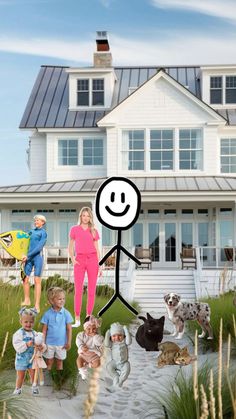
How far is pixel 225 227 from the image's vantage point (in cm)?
2453

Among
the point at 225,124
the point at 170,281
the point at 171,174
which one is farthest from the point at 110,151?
the point at 170,281

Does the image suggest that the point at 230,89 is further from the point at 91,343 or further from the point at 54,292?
the point at 91,343

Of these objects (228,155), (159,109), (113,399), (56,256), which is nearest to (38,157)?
(159,109)

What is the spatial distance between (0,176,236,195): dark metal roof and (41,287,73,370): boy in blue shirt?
15389 millimetres

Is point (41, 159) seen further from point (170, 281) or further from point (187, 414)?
point (187, 414)

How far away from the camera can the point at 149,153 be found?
24578mm

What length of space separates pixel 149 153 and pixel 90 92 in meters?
4.19

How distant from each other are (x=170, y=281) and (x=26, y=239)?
38.8 feet

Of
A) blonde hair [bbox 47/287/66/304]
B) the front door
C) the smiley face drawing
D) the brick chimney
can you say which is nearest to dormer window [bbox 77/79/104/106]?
the brick chimney

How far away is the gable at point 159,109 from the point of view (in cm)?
2459

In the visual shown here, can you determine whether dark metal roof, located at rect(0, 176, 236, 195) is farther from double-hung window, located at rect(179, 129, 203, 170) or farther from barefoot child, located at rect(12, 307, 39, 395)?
barefoot child, located at rect(12, 307, 39, 395)

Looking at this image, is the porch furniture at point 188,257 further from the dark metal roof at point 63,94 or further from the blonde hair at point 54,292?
the blonde hair at point 54,292

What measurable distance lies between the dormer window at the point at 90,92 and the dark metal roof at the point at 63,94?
1.55ft

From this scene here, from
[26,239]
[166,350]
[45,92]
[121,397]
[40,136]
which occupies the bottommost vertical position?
[121,397]
